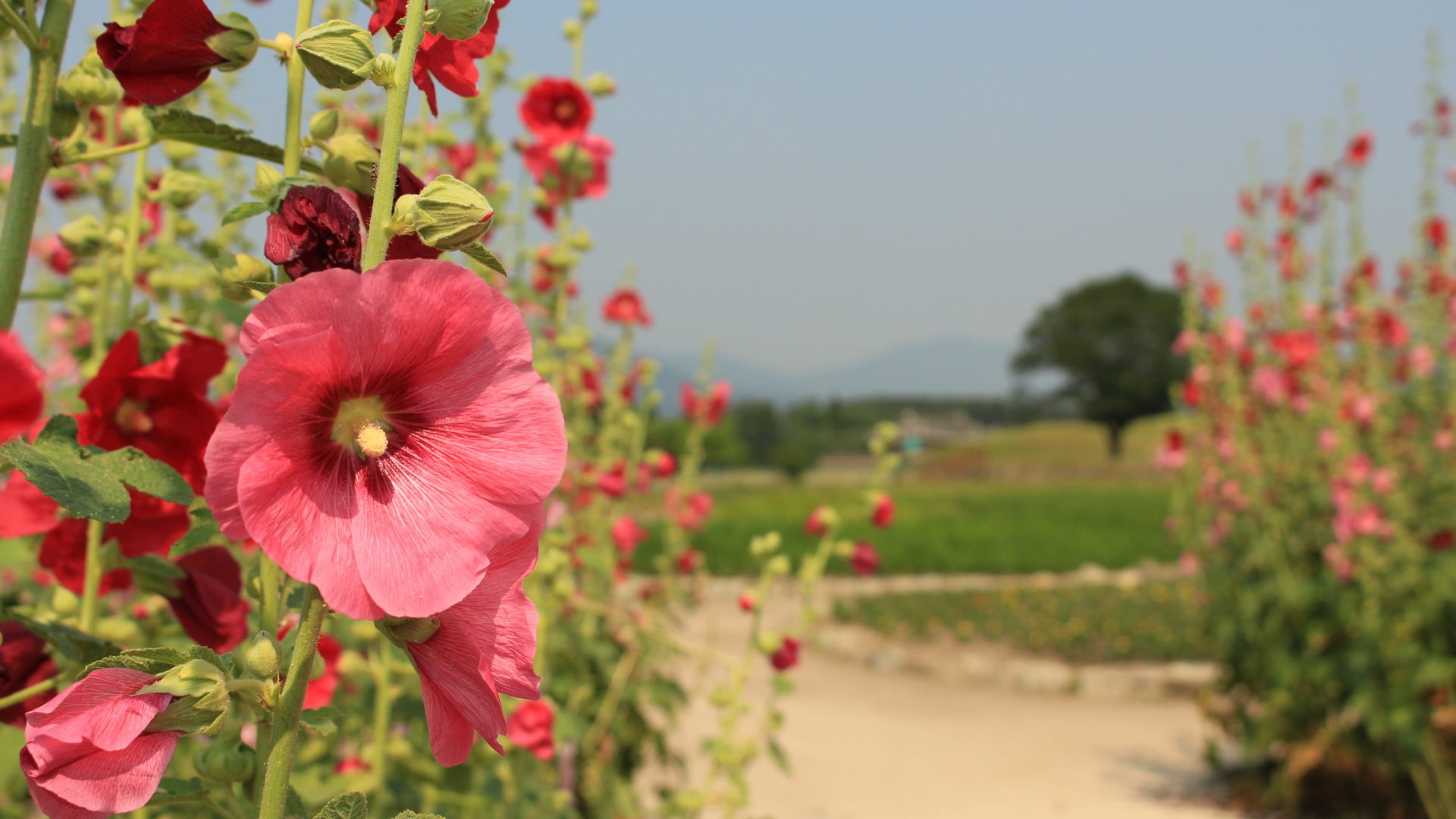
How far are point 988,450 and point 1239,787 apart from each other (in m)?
41.8

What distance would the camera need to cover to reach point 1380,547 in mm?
4477

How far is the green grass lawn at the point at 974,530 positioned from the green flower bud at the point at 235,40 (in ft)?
32.9

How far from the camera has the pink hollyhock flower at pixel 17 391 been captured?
487 mm

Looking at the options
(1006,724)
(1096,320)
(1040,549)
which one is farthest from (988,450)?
(1006,724)

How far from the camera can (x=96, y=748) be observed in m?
0.52

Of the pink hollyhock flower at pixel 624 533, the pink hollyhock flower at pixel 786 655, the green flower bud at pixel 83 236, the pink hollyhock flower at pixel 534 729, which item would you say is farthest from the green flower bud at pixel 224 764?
the pink hollyhock flower at pixel 624 533

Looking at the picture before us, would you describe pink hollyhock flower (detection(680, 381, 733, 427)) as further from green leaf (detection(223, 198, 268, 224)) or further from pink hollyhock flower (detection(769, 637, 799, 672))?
green leaf (detection(223, 198, 268, 224))

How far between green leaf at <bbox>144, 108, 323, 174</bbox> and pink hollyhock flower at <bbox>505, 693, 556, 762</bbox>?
1031mm

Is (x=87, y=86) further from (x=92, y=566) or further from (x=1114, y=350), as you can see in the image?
(x=1114, y=350)

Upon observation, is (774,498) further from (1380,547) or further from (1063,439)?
(1063,439)

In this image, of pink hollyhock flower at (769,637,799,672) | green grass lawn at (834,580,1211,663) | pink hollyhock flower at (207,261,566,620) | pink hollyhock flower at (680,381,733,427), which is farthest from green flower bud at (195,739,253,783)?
green grass lawn at (834,580,1211,663)

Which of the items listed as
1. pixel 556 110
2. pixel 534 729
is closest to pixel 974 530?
pixel 556 110

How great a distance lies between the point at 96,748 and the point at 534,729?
114 centimetres

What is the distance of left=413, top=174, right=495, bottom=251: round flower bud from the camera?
547 millimetres
